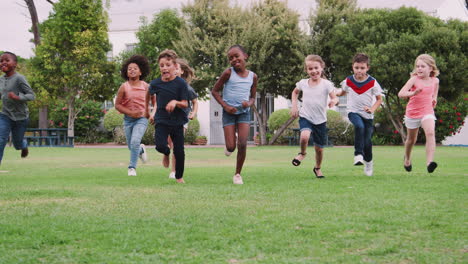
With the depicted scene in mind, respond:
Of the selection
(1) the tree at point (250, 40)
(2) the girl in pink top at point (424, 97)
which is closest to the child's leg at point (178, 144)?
(2) the girl in pink top at point (424, 97)

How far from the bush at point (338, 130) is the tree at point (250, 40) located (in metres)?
2.89

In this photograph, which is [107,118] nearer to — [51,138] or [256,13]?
[51,138]

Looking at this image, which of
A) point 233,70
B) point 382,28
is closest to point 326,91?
point 233,70

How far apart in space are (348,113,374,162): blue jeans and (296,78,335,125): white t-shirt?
54 cm

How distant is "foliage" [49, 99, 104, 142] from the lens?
3319 cm

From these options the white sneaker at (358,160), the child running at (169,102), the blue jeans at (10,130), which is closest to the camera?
the child running at (169,102)

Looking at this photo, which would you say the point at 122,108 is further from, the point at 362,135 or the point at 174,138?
the point at 362,135

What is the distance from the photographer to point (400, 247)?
151 inches

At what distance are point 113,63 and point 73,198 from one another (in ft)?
78.4

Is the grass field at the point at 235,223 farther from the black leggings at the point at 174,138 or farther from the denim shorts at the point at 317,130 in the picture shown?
the denim shorts at the point at 317,130

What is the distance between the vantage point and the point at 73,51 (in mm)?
27469

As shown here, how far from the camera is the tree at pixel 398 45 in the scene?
2452cm

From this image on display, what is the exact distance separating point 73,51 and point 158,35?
16.2ft

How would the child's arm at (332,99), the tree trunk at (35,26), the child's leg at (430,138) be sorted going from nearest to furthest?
the child's arm at (332,99), the child's leg at (430,138), the tree trunk at (35,26)
